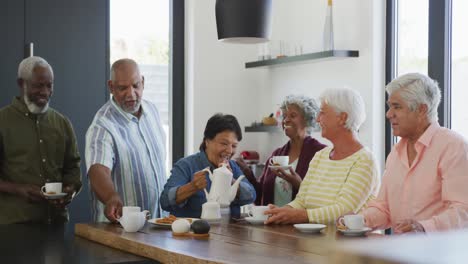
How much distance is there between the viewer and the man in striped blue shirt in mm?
3158

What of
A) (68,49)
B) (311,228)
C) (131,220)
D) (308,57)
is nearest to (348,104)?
(311,228)

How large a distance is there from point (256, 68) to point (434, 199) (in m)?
3.44

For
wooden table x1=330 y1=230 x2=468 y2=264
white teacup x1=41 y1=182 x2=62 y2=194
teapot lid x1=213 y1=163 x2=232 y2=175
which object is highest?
wooden table x1=330 y1=230 x2=468 y2=264

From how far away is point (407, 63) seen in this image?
446 cm

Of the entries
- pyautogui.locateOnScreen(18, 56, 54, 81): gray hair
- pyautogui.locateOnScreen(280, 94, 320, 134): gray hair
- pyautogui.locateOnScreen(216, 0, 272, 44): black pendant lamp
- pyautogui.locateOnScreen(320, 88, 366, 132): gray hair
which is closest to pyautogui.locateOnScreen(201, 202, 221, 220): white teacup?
pyautogui.locateOnScreen(320, 88, 366, 132): gray hair

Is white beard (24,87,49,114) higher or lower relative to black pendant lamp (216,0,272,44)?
lower

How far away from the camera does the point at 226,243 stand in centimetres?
240

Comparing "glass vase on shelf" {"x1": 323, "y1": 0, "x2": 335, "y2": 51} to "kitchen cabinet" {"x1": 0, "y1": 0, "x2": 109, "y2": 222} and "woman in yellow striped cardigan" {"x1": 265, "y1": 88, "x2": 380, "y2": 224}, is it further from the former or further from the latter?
"kitchen cabinet" {"x1": 0, "y1": 0, "x2": 109, "y2": 222}

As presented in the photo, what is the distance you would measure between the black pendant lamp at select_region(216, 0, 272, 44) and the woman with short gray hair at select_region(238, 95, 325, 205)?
0.62m

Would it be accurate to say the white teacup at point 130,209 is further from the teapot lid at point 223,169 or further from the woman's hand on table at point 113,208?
the teapot lid at point 223,169

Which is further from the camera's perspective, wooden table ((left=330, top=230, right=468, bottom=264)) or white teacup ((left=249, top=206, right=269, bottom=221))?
white teacup ((left=249, top=206, right=269, bottom=221))

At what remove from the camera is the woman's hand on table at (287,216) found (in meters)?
2.92

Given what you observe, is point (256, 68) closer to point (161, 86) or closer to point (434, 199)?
point (161, 86)

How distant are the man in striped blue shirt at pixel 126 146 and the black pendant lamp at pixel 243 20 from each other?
506 mm
